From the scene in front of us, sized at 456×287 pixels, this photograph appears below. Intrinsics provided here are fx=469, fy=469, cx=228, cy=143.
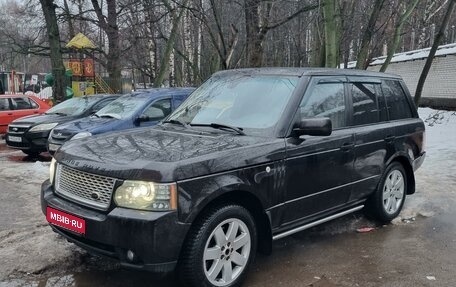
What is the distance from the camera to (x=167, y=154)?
11.7 ft

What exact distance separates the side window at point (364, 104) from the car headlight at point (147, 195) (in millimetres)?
2520

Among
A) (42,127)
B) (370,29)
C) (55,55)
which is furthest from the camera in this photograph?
(55,55)

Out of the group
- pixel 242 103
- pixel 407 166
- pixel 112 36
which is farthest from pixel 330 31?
pixel 112 36

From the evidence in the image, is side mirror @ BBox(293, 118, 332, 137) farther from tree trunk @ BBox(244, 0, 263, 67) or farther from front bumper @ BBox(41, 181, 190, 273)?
tree trunk @ BBox(244, 0, 263, 67)

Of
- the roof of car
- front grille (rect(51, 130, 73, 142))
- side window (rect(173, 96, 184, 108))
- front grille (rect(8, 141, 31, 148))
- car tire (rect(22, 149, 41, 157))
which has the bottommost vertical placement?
car tire (rect(22, 149, 41, 157))

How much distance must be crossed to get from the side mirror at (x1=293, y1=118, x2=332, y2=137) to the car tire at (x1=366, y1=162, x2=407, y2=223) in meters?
1.75

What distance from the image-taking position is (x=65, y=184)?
3865 mm

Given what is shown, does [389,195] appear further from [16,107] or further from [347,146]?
[16,107]

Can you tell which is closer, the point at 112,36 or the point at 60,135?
the point at 60,135

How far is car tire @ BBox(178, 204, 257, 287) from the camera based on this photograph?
3.48 m

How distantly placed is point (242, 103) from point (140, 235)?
1811 millimetres

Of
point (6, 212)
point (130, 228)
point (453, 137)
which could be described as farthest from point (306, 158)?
point (453, 137)

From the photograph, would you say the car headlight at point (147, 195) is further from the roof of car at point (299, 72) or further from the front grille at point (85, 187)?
the roof of car at point (299, 72)

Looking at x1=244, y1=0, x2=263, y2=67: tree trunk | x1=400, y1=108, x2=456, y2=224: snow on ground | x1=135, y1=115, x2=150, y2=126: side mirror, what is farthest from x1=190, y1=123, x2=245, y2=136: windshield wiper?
x1=244, y1=0, x2=263, y2=67: tree trunk
